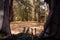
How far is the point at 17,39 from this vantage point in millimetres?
4207

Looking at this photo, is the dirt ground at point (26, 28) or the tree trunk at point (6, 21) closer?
the tree trunk at point (6, 21)

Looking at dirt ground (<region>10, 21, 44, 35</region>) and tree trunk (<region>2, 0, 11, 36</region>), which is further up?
tree trunk (<region>2, 0, 11, 36</region>)

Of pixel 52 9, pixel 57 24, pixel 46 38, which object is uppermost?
pixel 52 9

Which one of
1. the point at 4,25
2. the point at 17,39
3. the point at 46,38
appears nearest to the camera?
the point at 17,39

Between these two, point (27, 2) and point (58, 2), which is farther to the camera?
point (27, 2)

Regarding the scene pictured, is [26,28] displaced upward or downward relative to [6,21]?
downward

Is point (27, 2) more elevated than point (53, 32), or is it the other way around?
point (27, 2)

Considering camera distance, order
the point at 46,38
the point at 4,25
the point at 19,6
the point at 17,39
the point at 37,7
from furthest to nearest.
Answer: the point at 19,6
the point at 37,7
the point at 4,25
the point at 46,38
the point at 17,39

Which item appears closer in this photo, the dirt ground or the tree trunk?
the tree trunk

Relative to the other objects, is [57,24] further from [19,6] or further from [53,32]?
[19,6]

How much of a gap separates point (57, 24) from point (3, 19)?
1.34 m

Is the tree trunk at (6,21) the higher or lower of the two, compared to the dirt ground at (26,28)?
higher

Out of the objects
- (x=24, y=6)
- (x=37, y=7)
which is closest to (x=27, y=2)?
(x=24, y=6)

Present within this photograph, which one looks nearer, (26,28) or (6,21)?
(6,21)
